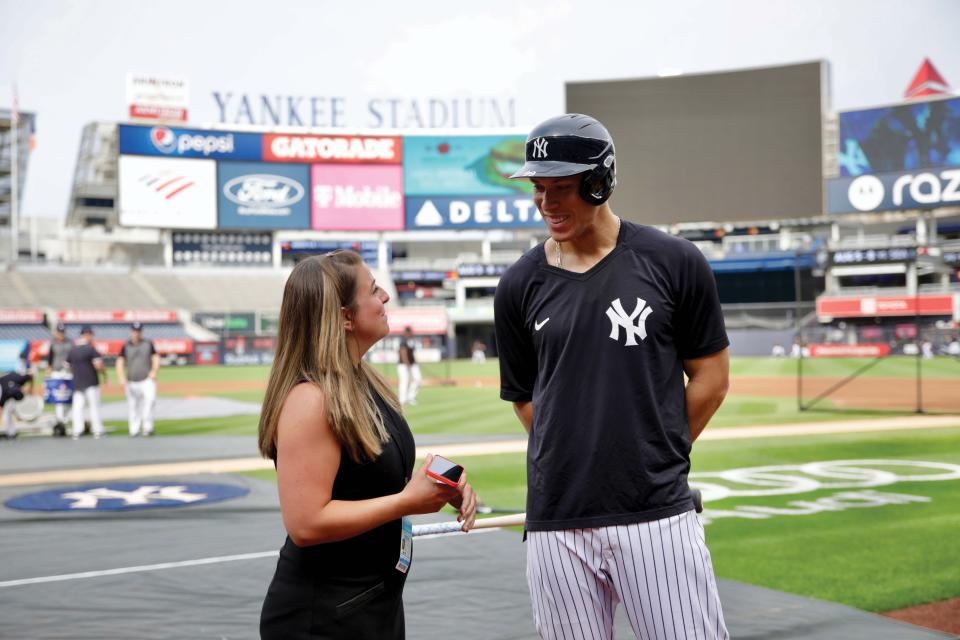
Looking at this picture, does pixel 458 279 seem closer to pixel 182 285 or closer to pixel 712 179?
pixel 182 285

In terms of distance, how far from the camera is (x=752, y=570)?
672 cm

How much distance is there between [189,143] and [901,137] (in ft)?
162

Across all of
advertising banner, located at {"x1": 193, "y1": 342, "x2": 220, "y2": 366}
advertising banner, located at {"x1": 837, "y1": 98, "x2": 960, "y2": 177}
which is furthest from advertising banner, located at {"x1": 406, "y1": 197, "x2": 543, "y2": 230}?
advertising banner, located at {"x1": 837, "y1": 98, "x2": 960, "y2": 177}

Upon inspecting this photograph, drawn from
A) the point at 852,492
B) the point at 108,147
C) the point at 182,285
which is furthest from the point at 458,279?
the point at 852,492

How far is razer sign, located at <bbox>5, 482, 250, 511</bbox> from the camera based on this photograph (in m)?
9.64

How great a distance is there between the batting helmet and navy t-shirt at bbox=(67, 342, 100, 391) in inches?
623

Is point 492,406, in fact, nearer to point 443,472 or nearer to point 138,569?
point 138,569

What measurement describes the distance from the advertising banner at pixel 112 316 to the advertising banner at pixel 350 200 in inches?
631

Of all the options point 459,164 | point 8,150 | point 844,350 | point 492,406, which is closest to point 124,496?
point 492,406

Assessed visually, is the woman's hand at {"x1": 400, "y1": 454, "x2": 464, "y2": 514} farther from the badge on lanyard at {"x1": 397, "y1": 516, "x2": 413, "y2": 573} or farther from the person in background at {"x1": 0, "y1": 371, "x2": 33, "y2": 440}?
the person in background at {"x1": 0, "y1": 371, "x2": 33, "y2": 440}

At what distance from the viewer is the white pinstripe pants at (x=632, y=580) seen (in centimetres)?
266

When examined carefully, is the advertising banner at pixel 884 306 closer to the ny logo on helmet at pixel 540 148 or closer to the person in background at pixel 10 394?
the person in background at pixel 10 394

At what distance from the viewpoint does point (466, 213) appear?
7256 centimetres

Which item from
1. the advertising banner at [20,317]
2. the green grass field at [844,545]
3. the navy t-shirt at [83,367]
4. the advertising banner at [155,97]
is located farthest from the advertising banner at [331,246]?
the green grass field at [844,545]
